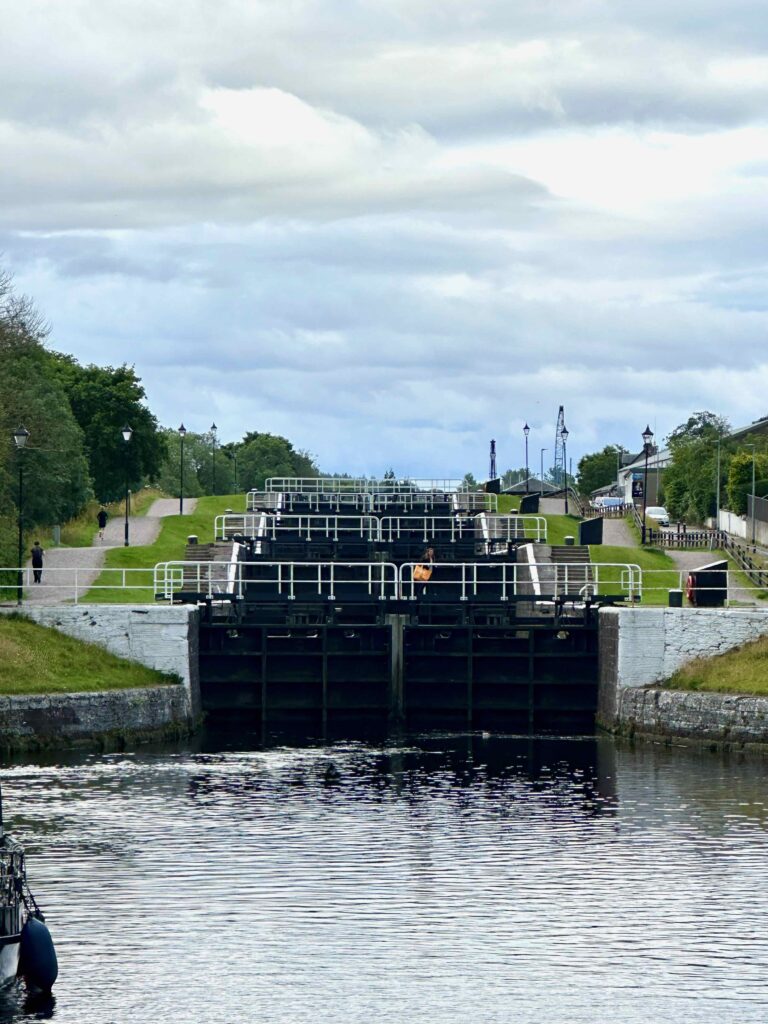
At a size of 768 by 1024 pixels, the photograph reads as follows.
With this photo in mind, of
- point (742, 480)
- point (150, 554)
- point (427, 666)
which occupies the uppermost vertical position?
point (742, 480)

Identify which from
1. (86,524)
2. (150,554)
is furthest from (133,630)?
(86,524)

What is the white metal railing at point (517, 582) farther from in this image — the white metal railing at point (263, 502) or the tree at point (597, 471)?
the tree at point (597, 471)

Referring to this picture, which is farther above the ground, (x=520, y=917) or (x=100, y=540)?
(x=100, y=540)

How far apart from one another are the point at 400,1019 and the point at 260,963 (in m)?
3.48

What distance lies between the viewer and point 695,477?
11800cm

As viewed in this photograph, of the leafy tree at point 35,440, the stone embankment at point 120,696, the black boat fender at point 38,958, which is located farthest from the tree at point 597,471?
the black boat fender at point 38,958

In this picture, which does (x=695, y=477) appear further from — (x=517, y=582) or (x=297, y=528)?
(x=517, y=582)

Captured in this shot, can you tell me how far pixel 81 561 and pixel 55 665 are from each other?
18.6 metres

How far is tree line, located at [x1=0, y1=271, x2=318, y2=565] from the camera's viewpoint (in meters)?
71.3

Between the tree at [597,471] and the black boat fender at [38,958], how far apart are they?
533 feet

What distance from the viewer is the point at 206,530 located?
8925 centimetres

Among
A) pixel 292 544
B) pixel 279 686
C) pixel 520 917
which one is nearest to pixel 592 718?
pixel 279 686

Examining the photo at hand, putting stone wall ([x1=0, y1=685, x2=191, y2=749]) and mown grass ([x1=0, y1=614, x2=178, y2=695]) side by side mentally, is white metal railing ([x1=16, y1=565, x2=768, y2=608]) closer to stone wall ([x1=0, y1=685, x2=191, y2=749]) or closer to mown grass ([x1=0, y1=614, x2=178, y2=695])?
mown grass ([x1=0, y1=614, x2=178, y2=695])

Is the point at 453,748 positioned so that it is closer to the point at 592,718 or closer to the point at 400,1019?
the point at 592,718
